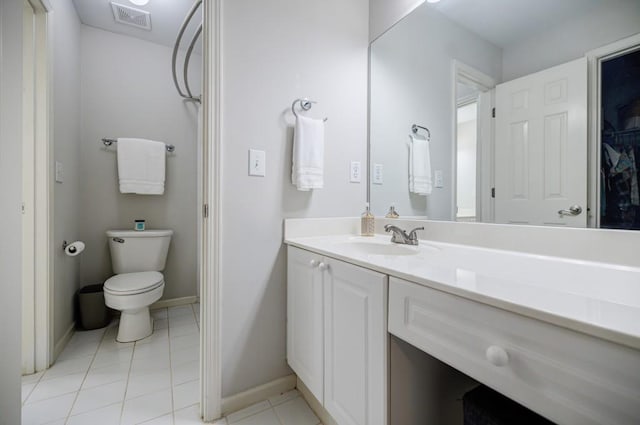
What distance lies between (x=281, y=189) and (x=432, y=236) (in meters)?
0.77

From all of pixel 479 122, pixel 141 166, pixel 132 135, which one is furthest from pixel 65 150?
pixel 479 122

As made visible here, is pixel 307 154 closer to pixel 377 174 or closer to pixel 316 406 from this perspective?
pixel 377 174

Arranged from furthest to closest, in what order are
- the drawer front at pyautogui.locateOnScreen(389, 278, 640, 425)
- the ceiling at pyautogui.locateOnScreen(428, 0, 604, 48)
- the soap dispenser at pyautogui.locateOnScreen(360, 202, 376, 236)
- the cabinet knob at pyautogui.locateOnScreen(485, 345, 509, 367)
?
the soap dispenser at pyautogui.locateOnScreen(360, 202, 376, 236)
the ceiling at pyautogui.locateOnScreen(428, 0, 604, 48)
the cabinet knob at pyautogui.locateOnScreen(485, 345, 509, 367)
the drawer front at pyautogui.locateOnScreen(389, 278, 640, 425)

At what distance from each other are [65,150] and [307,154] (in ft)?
5.61

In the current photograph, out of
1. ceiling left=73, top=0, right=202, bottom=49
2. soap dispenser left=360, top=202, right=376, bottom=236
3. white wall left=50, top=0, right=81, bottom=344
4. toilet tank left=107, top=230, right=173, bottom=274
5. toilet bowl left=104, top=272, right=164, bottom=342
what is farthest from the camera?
toilet tank left=107, top=230, right=173, bottom=274

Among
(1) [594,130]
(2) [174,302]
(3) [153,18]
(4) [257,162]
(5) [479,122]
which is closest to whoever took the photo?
(1) [594,130]

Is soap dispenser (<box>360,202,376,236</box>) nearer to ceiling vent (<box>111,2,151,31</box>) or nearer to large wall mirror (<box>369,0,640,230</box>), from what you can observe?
large wall mirror (<box>369,0,640,230</box>)

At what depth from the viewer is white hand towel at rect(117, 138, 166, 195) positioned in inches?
84.3

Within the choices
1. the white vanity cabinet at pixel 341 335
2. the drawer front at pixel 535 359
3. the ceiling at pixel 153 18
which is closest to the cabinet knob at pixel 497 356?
the drawer front at pixel 535 359

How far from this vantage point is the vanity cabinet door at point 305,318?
3.53 feet

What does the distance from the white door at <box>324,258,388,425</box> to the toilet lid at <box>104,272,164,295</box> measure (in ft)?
4.73

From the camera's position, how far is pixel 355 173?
1591 mm

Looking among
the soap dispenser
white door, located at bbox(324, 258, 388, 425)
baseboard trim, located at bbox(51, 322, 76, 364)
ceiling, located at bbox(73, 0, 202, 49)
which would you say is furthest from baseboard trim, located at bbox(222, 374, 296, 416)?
ceiling, located at bbox(73, 0, 202, 49)

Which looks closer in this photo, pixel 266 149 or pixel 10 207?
pixel 10 207
